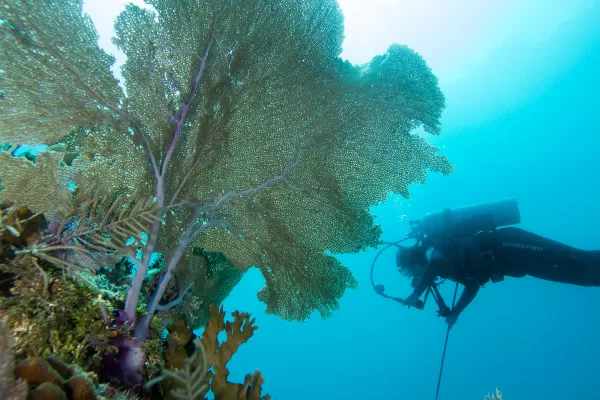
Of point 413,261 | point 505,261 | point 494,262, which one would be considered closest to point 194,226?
point 413,261

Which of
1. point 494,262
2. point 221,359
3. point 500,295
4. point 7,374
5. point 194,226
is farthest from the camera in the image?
point 500,295

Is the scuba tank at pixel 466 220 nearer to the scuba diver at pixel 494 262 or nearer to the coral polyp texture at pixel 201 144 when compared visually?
the scuba diver at pixel 494 262

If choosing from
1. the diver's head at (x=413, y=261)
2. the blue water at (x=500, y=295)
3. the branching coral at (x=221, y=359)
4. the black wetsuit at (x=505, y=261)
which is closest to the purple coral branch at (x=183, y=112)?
the branching coral at (x=221, y=359)

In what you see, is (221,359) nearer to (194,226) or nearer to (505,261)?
(194,226)

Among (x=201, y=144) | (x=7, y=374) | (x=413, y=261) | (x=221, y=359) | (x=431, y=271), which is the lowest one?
(x=7, y=374)

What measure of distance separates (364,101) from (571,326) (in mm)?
87973

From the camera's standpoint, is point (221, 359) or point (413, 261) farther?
point (413, 261)

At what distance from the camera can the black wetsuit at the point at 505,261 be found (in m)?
5.59

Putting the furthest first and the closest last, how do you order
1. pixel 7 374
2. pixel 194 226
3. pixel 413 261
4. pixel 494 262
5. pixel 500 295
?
1. pixel 500 295
2. pixel 413 261
3. pixel 494 262
4. pixel 194 226
5. pixel 7 374

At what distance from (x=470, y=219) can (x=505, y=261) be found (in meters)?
1.17

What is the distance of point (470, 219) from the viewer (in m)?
6.68

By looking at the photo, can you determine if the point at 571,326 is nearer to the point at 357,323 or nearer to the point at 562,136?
the point at 562,136

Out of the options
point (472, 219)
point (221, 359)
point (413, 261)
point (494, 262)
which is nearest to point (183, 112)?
point (221, 359)

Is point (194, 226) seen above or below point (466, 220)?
below
